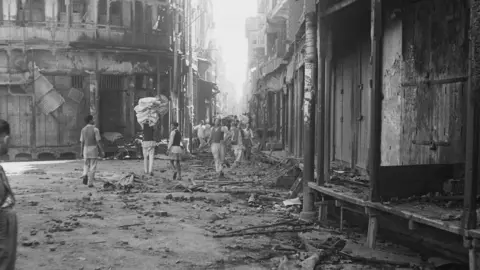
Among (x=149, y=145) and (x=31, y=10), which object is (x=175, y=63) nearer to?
(x=31, y=10)

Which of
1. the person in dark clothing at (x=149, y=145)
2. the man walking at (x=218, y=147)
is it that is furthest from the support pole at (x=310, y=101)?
the person in dark clothing at (x=149, y=145)

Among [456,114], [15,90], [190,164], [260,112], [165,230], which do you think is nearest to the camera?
[456,114]

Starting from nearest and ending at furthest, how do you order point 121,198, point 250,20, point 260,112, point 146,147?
point 121,198, point 146,147, point 260,112, point 250,20

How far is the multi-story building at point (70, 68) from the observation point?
2427 centimetres

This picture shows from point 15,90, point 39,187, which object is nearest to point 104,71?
point 15,90

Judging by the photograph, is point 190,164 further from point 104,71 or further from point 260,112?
point 260,112

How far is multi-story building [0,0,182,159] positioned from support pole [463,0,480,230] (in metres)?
21.6

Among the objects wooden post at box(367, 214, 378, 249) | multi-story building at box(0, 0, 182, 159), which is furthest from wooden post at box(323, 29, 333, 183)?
multi-story building at box(0, 0, 182, 159)

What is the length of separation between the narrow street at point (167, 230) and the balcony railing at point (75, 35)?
1141 centimetres

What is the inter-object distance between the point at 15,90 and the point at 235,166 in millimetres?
11561

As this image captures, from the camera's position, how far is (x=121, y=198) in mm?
12414

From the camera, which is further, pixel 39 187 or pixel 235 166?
pixel 235 166

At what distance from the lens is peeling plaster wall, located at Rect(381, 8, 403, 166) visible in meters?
9.85

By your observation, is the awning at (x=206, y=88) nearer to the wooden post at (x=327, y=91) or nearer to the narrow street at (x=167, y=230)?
the narrow street at (x=167, y=230)
